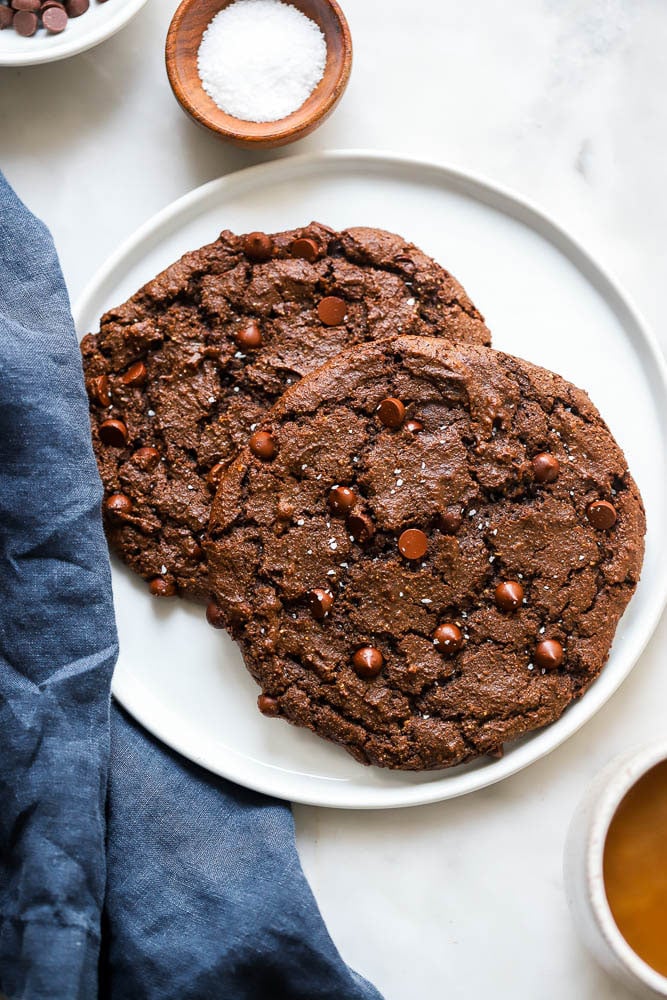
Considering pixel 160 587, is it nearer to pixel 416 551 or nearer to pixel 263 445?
pixel 263 445

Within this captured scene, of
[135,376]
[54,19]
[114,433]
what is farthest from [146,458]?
[54,19]

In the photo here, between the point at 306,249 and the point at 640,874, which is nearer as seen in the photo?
the point at 640,874

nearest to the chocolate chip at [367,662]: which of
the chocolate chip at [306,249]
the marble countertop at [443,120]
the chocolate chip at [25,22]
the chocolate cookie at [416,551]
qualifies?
the chocolate cookie at [416,551]

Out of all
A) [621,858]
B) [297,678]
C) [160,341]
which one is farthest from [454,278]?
[621,858]

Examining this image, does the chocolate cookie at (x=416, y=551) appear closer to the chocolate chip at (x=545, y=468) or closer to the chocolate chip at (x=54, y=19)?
the chocolate chip at (x=545, y=468)

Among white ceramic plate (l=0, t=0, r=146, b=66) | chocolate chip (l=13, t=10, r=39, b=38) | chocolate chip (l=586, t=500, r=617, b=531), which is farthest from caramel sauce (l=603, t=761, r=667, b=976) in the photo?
chocolate chip (l=13, t=10, r=39, b=38)

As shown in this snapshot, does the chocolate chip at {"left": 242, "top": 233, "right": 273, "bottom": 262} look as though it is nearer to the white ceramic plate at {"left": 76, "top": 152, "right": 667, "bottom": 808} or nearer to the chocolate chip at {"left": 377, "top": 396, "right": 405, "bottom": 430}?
the white ceramic plate at {"left": 76, "top": 152, "right": 667, "bottom": 808}
